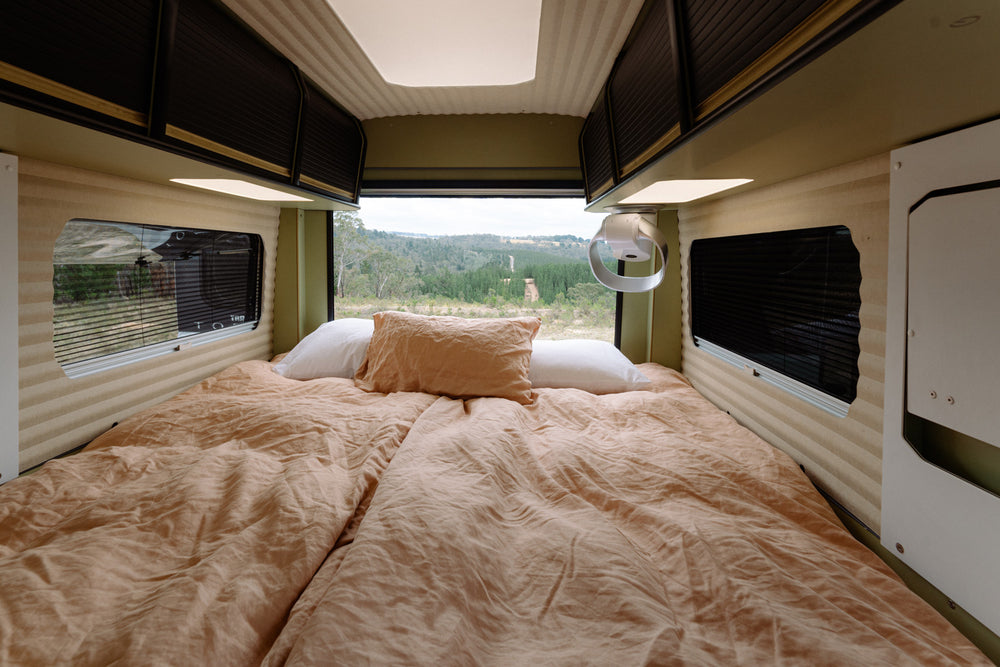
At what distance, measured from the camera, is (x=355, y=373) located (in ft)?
8.61

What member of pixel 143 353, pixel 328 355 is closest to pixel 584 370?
pixel 328 355

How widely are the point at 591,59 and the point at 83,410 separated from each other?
2621 mm

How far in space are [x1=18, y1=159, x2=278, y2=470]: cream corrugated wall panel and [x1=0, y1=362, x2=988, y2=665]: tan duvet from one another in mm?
196

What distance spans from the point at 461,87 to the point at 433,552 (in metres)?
2.29

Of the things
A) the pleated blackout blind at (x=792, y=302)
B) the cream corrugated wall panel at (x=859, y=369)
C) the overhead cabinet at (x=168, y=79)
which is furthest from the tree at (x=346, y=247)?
the cream corrugated wall panel at (x=859, y=369)

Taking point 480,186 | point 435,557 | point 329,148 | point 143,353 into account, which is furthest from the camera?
point 480,186

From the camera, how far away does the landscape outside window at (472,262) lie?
10.6 feet

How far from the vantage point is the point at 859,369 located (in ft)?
4.54

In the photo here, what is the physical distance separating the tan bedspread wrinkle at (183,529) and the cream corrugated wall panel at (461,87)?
1528mm

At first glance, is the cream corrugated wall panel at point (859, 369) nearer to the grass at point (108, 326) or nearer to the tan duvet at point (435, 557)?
the tan duvet at point (435, 557)

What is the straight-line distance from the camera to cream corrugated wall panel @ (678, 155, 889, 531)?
1.31 m

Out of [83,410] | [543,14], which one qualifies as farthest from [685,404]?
[83,410]

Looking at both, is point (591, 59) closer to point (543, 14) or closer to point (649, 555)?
point (543, 14)

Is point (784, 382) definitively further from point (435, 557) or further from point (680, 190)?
point (435, 557)
